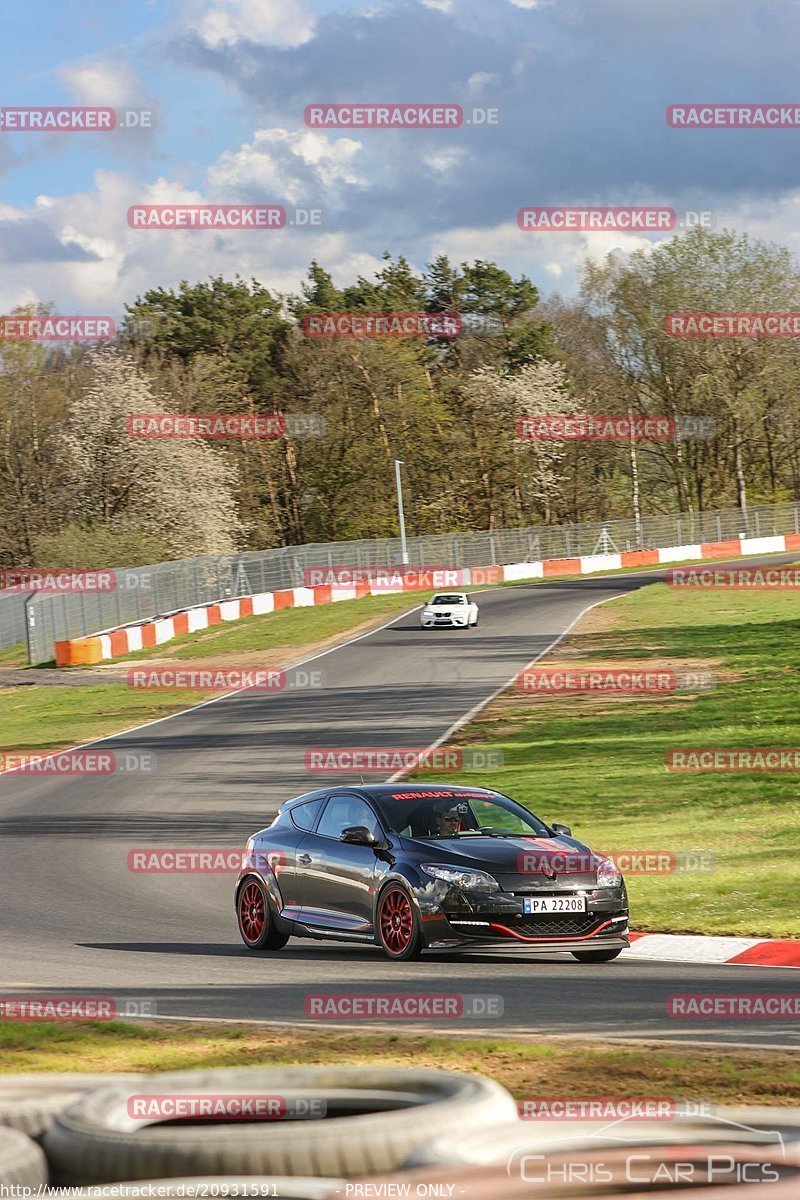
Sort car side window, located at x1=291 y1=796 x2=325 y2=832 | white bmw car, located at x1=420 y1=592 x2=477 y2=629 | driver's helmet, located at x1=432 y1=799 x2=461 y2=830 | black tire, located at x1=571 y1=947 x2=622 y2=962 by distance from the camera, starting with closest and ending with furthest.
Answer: black tire, located at x1=571 y1=947 x2=622 y2=962
driver's helmet, located at x1=432 y1=799 x2=461 y2=830
car side window, located at x1=291 y1=796 x2=325 y2=832
white bmw car, located at x1=420 y1=592 x2=477 y2=629

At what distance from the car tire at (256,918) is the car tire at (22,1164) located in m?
8.44

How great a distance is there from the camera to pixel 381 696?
3700 cm

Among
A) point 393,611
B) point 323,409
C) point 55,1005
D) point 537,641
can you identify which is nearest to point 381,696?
point 537,641

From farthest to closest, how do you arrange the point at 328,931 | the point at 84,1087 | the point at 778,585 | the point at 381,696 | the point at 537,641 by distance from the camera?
the point at 778,585 < the point at 537,641 < the point at 381,696 < the point at 328,931 < the point at 84,1087

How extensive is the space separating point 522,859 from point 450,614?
3731cm

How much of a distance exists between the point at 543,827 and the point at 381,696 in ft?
74.4

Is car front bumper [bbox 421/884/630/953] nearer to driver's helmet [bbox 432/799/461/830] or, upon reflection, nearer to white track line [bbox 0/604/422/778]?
driver's helmet [bbox 432/799/461/830]

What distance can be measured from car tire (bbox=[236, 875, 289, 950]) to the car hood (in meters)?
1.81

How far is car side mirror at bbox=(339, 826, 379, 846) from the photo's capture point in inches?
542

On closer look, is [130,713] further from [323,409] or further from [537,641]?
[323,409]

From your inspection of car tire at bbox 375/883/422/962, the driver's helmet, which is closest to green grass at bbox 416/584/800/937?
the driver's helmet

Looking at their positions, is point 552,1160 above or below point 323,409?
below

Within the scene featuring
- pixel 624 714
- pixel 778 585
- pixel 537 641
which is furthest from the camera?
pixel 778 585

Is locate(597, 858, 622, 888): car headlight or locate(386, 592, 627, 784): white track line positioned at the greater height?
locate(597, 858, 622, 888): car headlight
